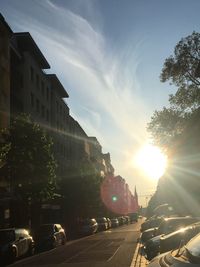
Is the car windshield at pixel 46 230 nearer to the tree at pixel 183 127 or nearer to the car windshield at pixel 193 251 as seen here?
the tree at pixel 183 127

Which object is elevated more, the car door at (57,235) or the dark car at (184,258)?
the car door at (57,235)

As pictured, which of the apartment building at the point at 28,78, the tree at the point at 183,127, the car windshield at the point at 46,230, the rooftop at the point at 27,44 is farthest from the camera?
the rooftop at the point at 27,44

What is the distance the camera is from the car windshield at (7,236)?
85.7 feet

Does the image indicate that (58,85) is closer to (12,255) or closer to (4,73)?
(4,73)

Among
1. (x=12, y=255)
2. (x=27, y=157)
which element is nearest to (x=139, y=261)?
(x=12, y=255)

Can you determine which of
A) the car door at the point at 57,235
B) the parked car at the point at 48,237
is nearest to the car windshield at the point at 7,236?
the parked car at the point at 48,237

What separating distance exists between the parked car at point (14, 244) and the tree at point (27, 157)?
922 centimetres

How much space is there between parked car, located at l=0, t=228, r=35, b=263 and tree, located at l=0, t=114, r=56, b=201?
9221 millimetres

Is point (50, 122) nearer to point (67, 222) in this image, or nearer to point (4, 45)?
point (67, 222)

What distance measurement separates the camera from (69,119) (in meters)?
93.6

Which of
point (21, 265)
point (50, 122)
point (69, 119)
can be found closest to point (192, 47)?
point (21, 265)

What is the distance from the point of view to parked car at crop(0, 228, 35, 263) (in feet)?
81.7

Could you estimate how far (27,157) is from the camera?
37219 millimetres

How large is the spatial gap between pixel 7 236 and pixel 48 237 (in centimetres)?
700
